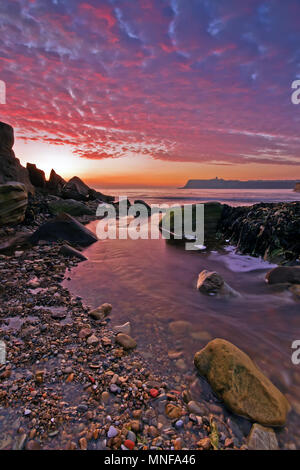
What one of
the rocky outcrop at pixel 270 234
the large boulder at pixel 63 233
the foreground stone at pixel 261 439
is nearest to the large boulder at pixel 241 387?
the foreground stone at pixel 261 439

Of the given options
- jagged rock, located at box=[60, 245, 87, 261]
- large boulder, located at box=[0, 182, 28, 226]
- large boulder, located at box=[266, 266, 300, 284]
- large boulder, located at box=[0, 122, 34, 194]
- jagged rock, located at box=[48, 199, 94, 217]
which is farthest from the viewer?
jagged rock, located at box=[48, 199, 94, 217]

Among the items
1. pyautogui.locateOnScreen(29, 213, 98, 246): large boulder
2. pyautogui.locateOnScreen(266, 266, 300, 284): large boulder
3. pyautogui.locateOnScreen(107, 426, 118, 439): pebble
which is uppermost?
pyautogui.locateOnScreen(29, 213, 98, 246): large boulder

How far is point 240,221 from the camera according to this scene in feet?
35.0

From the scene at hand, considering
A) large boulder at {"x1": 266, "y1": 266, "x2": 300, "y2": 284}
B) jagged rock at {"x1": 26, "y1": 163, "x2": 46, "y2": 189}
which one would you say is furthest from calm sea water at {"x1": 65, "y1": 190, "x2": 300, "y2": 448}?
jagged rock at {"x1": 26, "y1": 163, "x2": 46, "y2": 189}

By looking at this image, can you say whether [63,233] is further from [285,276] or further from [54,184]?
[54,184]

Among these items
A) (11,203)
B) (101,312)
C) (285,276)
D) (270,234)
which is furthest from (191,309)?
(11,203)

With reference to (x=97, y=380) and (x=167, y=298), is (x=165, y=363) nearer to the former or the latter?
(x=97, y=380)

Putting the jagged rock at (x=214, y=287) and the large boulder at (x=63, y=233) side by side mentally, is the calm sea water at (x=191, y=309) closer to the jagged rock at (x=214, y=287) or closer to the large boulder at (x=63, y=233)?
the jagged rock at (x=214, y=287)

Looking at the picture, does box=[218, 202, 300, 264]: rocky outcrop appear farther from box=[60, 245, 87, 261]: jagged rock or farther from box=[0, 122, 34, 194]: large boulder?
box=[0, 122, 34, 194]: large boulder

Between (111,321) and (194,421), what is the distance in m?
2.08

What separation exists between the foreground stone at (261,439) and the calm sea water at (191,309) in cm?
15

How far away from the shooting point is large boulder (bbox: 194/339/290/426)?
2049 millimetres

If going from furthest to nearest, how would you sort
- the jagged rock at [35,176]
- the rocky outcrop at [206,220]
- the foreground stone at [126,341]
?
the jagged rock at [35,176], the rocky outcrop at [206,220], the foreground stone at [126,341]

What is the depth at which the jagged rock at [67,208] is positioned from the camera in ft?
55.5
